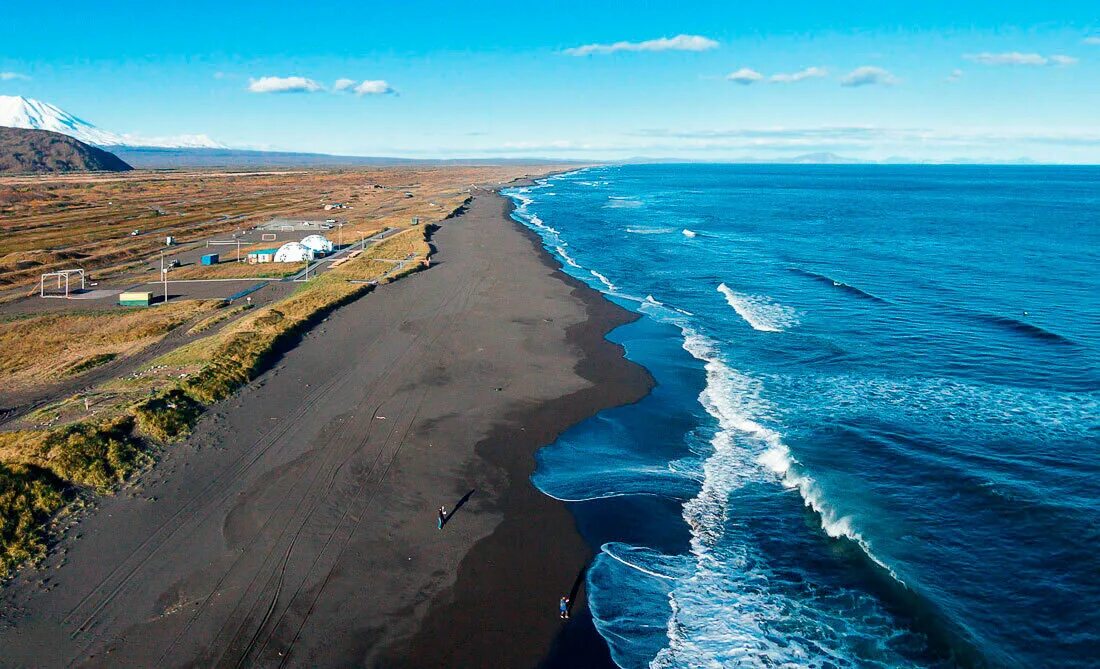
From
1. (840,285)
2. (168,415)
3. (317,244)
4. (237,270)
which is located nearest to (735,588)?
(168,415)

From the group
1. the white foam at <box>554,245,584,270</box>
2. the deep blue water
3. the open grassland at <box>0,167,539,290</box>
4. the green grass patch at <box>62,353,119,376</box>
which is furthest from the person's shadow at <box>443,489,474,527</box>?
the open grassland at <box>0,167,539,290</box>

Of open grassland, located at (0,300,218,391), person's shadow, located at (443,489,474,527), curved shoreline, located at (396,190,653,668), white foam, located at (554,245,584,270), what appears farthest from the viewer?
white foam, located at (554,245,584,270)

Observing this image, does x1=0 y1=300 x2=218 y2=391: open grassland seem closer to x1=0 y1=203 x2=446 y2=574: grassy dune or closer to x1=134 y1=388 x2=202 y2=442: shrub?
x1=0 y1=203 x2=446 y2=574: grassy dune

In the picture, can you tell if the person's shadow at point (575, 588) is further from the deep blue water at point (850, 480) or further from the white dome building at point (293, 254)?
the white dome building at point (293, 254)

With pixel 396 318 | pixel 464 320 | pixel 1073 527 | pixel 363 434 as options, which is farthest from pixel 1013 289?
pixel 363 434

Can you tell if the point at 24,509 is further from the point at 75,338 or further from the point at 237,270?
the point at 237,270

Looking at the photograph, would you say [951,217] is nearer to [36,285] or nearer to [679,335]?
[679,335]

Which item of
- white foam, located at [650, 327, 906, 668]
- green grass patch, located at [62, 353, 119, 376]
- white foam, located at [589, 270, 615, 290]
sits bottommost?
white foam, located at [650, 327, 906, 668]

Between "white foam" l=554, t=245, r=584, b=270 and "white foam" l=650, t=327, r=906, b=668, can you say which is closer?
"white foam" l=650, t=327, r=906, b=668
